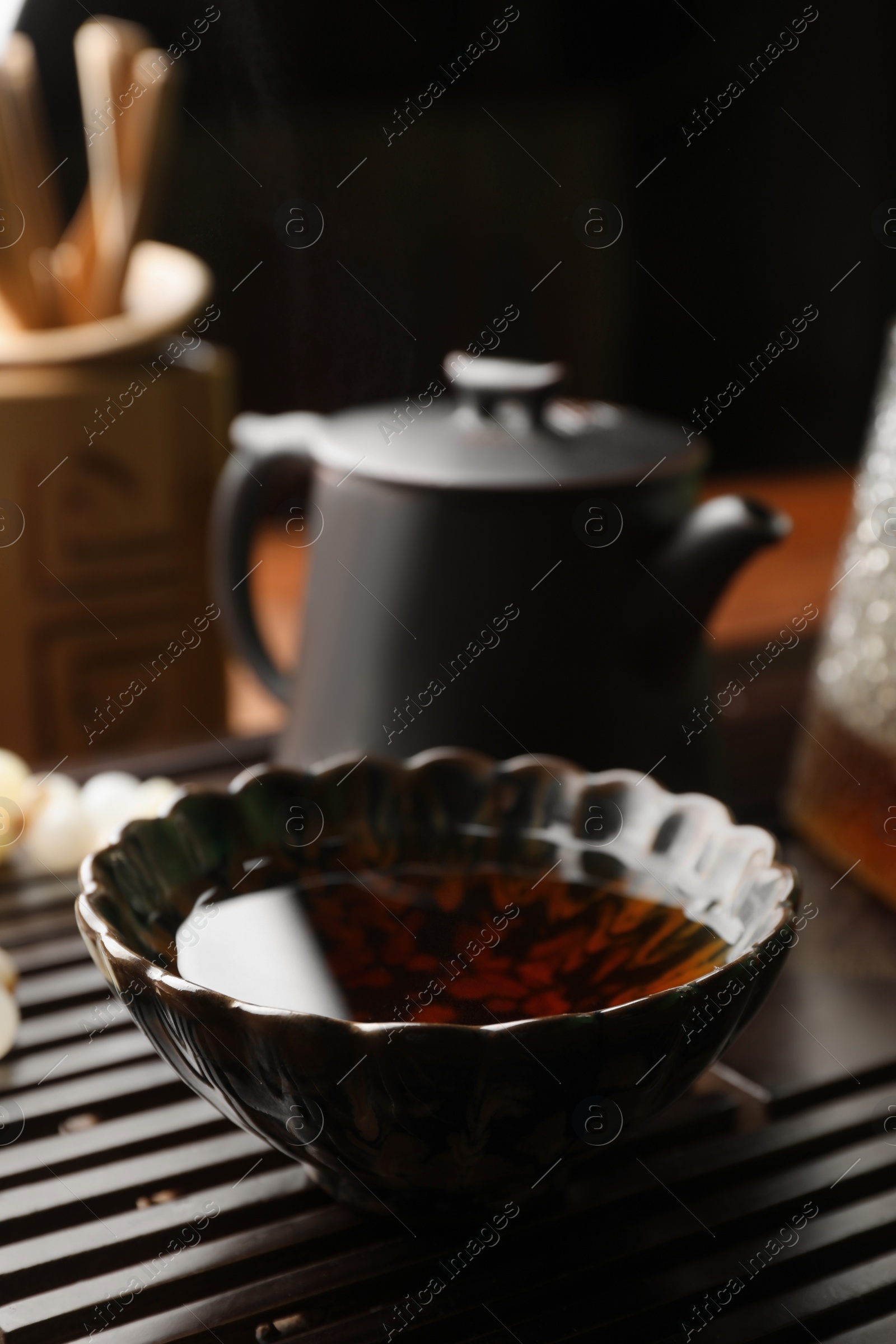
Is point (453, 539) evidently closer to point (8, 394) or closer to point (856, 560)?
point (856, 560)

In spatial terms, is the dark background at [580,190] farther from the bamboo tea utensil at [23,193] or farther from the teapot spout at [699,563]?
the teapot spout at [699,563]

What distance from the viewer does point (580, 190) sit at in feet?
6.95

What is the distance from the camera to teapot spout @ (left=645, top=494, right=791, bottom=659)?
0.64 m

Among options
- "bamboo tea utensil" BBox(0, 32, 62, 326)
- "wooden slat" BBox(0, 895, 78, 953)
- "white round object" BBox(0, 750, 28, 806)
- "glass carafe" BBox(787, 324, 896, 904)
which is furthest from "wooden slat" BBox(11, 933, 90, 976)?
"bamboo tea utensil" BBox(0, 32, 62, 326)

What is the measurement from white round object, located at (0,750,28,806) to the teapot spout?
0.35m

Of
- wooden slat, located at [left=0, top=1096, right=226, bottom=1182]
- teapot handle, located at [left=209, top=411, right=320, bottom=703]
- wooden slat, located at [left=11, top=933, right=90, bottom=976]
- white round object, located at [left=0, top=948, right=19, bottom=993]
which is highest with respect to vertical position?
teapot handle, located at [left=209, top=411, right=320, bottom=703]

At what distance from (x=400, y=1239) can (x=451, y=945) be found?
11cm

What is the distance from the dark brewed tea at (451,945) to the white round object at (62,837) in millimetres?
197

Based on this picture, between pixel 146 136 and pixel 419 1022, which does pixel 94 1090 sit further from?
pixel 146 136

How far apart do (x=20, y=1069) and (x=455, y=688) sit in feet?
0.87

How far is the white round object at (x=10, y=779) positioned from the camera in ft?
2.34

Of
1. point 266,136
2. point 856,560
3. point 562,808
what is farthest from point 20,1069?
point 266,136

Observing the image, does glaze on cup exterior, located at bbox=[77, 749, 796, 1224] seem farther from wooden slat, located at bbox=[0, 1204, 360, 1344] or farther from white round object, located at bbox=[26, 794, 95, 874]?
white round object, located at bbox=[26, 794, 95, 874]

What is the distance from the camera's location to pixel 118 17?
1.43 m
